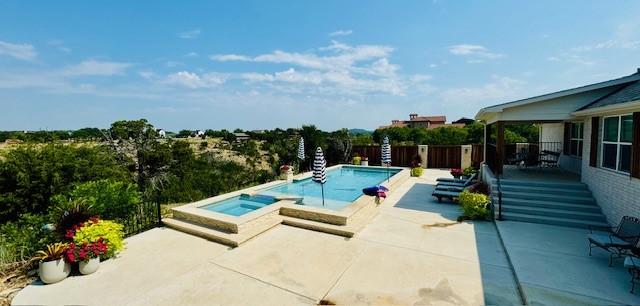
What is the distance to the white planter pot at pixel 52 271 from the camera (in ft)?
16.7

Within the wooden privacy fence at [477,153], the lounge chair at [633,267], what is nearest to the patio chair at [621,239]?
the lounge chair at [633,267]

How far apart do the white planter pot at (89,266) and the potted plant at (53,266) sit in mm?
231

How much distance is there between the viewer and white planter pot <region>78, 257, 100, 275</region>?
5.45m

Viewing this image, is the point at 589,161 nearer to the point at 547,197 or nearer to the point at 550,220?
the point at 547,197

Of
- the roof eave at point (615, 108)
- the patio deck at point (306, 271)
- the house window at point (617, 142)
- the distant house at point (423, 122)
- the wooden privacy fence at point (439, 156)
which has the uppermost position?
the distant house at point (423, 122)

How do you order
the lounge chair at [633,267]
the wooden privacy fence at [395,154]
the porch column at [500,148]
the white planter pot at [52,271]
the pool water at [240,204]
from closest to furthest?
1. the lounge chair at [633,267]
2. the white planter pot at [52,271]
3. the pool water at [240,204]
4. the porch column at [500,148]
5. the wooden privacy fence at [395,154]

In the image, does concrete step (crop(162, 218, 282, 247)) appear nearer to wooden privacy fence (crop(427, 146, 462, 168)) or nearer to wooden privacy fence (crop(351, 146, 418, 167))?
wooden privacy fence (crop(351, 146, 418, 167))

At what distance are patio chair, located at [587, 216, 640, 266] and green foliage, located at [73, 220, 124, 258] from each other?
33.3 feet

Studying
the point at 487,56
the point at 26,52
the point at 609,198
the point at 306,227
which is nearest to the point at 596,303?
the point at 609,198

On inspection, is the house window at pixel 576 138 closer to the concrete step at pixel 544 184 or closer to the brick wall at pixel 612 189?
the brick wall at pixel 612 189

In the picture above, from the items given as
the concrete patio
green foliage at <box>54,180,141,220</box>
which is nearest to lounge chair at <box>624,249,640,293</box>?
the concrete patio

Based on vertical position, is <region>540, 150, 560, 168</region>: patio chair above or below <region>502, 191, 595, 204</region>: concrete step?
above

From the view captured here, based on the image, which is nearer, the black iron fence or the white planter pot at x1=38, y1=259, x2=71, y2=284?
the white planter pot at x1=38, y1=259, x2=71, y2=284

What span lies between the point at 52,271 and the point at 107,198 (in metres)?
2.85
